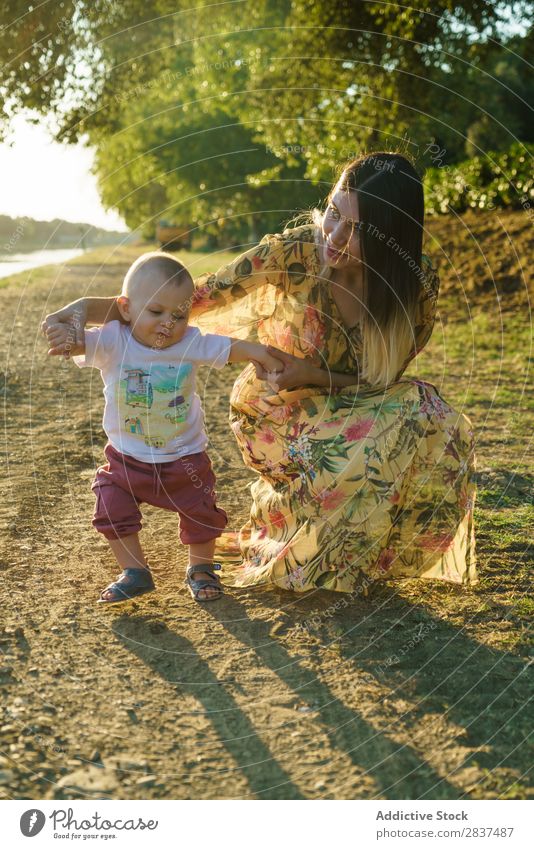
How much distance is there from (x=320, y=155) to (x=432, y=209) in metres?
2.21

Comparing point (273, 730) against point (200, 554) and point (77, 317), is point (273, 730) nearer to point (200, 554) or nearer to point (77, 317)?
point (200, 554)

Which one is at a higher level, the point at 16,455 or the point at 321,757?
the point at 16,455

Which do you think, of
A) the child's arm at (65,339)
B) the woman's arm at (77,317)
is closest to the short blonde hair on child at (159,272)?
the woman's arm at (77,317)

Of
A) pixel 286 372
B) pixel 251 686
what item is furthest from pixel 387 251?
pixel 251 686

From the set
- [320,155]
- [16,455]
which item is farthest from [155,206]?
[16,455]

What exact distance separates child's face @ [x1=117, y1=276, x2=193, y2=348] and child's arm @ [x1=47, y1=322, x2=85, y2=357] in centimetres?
21

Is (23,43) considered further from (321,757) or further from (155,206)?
(155,206)

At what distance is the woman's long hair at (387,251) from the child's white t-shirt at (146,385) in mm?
709

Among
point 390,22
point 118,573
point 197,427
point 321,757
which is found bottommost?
point 321,757

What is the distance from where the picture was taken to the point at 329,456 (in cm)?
372

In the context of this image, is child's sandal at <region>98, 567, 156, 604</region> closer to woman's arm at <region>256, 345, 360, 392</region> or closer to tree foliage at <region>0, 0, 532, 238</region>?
woman's arm at <region>256, 345, 360, 392</region>

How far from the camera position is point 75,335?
3523 mm

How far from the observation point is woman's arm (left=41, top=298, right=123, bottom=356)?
3.49 m

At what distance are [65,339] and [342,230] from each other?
4.08 ft
